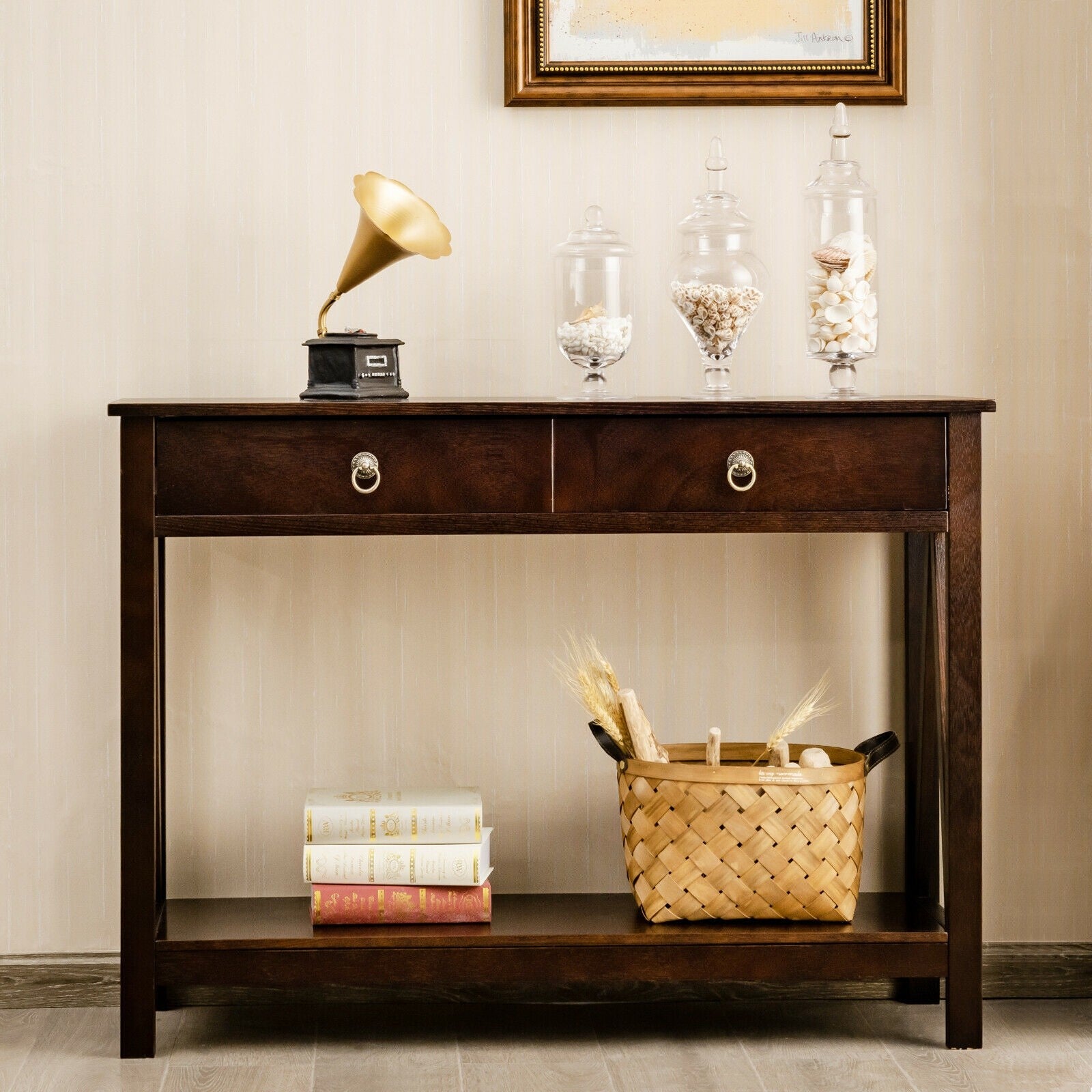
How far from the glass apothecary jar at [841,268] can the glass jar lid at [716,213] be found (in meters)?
0.10

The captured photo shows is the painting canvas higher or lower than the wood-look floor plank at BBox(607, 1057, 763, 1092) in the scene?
higher

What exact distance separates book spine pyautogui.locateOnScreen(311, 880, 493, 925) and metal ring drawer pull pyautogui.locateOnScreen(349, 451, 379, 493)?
1.78 feet

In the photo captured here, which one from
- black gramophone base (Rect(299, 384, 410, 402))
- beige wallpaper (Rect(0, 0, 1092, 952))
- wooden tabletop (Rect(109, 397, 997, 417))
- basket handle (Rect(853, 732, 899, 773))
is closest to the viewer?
wooden tabletop (Rect(109, 397, 997, 417))

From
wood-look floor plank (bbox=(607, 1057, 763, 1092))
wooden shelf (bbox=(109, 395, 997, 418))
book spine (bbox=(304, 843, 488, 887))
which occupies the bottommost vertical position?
wood-look floor plank (bbox=(607, 1057, 763, 1092))

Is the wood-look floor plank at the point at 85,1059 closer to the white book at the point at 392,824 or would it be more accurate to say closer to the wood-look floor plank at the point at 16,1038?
the wood-look floor plank at the point at 16,1038

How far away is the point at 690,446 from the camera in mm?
1679

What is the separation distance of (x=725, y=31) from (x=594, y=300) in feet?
1.67

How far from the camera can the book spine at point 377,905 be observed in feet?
5.82

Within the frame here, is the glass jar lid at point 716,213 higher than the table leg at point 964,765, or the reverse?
the glass jar lid at point 716,213

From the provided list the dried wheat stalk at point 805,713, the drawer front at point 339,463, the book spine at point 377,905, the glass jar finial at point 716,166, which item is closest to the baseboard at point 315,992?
the book spine at point 377,905

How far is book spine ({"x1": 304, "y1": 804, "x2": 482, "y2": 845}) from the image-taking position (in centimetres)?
179

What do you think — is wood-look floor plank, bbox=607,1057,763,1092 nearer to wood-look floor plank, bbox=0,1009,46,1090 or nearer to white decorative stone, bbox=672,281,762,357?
wood-look floor plank, bbox=0,1009,46,1090

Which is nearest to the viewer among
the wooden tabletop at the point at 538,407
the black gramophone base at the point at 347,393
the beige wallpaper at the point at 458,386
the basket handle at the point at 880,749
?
the wooden tabletop at the point at 538,407

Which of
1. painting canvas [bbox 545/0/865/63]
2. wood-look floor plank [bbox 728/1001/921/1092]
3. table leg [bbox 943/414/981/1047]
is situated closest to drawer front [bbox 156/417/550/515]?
table leg [bbox 943/414/981/1047]
